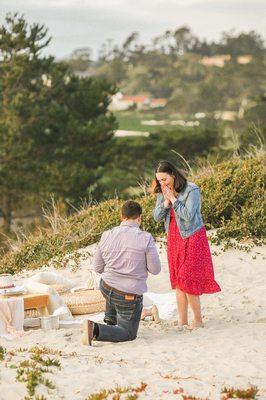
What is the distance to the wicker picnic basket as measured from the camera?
9.91m

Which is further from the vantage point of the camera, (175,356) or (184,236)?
(184,236)

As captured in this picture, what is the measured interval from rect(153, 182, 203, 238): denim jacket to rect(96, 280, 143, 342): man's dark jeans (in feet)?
2.62

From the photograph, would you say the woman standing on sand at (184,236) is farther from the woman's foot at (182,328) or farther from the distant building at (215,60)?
the distant building at (215,60)

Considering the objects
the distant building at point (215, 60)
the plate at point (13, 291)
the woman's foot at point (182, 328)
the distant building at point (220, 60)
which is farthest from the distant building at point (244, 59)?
the woman's foot at point (182, 328)

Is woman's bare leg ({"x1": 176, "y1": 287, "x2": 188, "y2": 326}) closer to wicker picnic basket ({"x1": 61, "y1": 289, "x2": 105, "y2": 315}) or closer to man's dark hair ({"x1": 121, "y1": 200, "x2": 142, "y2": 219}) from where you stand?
man's dark hair ({"x1": 121, "y1": 200, "x2": 142, "y2": 219})

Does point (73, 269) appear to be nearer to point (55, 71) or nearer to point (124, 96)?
point (55, 71)

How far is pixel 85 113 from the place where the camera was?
35969mm

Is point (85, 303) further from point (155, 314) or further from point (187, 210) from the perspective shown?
point (187, 210)

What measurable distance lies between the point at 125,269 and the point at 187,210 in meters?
0.83

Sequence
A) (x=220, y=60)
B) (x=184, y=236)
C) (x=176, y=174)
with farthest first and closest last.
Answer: (x=220, y=60)
(x=184, y=236)
(x=176, y=174)

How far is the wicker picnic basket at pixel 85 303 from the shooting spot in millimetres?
9906

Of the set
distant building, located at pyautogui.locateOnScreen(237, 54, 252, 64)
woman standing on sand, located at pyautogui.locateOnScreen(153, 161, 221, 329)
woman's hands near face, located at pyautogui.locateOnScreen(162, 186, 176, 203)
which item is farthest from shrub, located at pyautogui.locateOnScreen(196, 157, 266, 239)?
distant building, located at pyautogui.locateOnScreen(237, 54, 252, 64)

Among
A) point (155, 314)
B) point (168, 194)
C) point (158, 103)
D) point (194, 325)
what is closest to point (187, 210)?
point (168, 194)

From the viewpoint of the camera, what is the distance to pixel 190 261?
8.43 metres
